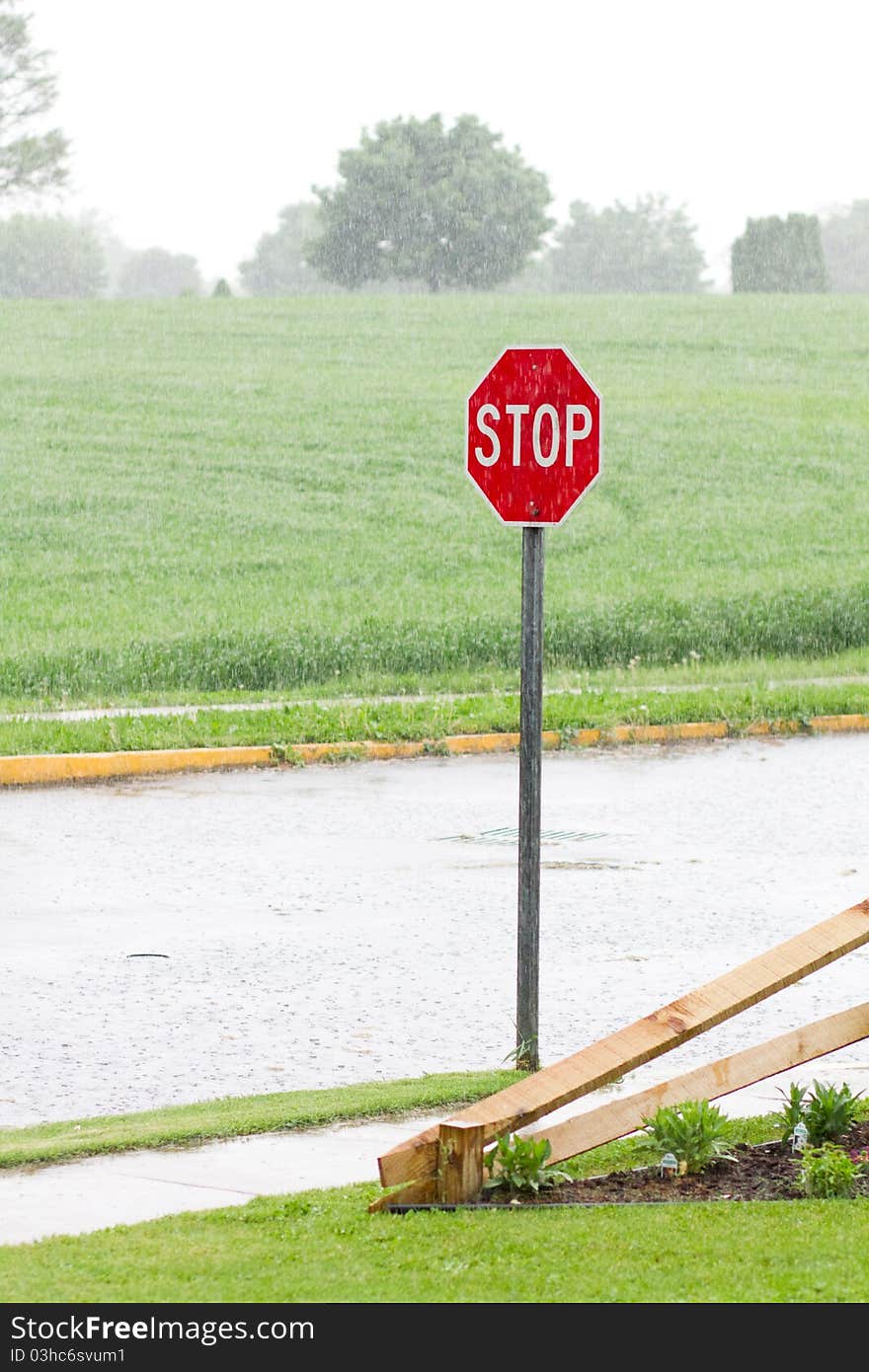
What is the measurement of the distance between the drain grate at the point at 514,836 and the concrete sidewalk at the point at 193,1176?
4704mm

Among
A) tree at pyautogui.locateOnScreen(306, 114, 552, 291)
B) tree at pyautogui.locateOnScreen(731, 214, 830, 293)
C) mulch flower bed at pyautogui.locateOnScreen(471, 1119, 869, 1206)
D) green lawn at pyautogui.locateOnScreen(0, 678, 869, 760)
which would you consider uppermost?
tree at pyautogui.locateOnScreen(306, 114, 552, 291)

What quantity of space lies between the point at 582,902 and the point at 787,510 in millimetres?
19468

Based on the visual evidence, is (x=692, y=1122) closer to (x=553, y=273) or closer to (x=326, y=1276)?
(x=326, y=1276)

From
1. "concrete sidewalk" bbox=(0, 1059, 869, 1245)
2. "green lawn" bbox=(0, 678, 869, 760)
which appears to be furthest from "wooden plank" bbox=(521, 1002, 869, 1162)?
"green lawn" bbox=(0, 678, 869, 760)

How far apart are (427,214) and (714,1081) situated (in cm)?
7432

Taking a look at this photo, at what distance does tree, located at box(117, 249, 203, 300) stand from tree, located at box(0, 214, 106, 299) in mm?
31740

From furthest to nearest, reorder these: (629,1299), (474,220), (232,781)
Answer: (474,220) → (232,781) → (629,1299)

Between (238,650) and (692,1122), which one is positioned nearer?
(692,1122)

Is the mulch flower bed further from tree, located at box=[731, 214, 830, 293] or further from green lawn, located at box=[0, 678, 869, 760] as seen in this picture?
tree, located at box=[731, 214, 830, 293]

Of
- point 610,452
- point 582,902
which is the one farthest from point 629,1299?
point 610,452

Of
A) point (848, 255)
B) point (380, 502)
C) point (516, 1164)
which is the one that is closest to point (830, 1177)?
point (516, 1164)

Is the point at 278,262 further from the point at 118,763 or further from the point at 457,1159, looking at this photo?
the point at 457,1159

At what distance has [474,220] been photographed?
251 ft

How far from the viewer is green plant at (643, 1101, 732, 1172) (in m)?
4.84
